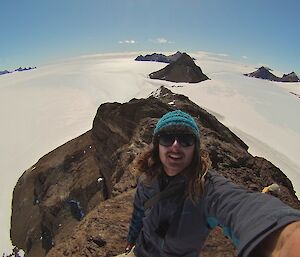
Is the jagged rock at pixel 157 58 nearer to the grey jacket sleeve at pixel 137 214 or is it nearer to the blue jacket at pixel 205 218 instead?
the grey jacket sleeve at pixel 137 214

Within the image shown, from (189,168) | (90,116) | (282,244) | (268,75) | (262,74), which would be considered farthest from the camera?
(268,75)

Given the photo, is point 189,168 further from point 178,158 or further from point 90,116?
point 90,116

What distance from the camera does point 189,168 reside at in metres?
2.10

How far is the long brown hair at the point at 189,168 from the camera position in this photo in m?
1.93

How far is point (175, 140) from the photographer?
2.15 m

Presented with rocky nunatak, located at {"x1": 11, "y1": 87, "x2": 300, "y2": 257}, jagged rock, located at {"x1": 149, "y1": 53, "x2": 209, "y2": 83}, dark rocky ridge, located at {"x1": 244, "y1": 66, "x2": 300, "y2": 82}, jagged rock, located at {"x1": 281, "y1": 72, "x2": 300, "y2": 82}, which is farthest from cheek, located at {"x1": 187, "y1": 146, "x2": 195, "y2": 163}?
jagged rock, located at {"x1": 281, "y1": 72, "x2": 300, "y2": 82}

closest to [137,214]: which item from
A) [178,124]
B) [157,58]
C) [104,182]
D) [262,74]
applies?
[178,124]

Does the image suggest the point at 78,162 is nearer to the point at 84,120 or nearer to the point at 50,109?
the point at 84,120

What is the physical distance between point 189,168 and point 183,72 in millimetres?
37702

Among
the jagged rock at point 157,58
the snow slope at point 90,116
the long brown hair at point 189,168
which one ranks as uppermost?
the long brown hair at point 189,168

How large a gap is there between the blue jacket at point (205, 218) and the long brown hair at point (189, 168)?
4 cm

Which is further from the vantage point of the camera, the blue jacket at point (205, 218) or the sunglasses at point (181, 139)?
the sunglasses at point (181, 139)

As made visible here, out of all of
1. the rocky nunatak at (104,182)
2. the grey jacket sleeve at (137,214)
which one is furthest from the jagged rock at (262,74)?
the grey jacket sleeve at (137,214)

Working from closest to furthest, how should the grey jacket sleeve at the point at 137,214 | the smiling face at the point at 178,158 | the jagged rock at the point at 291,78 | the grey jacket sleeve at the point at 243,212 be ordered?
the grey jacket sleeve at the point at 243,212 < the smiling face at the point at 178,158 < the grey jacket sleeve at the point at 137,214 < the jagged rock at the point at 291,78
